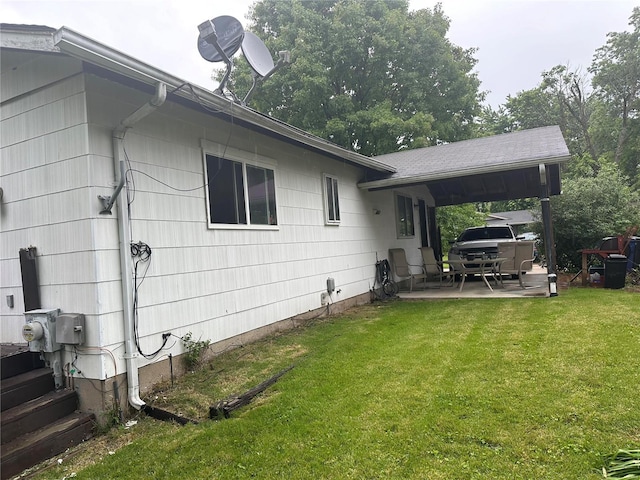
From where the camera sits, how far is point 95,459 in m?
2.75

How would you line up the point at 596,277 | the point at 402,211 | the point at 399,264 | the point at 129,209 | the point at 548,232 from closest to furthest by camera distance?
1. the point at 129,209
2. the point at 548,232
3. the point at 596,277
4. the point at 399,264
5. the point at 402,211

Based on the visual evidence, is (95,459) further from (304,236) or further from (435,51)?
(435,51)

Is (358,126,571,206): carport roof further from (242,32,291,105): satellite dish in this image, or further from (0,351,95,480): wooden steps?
(0,351,95,480): wooden steps

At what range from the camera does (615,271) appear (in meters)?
8.23

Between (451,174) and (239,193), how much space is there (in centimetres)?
457

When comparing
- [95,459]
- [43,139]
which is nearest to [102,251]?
[43,139]

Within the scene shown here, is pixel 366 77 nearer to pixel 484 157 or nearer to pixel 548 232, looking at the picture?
pixel 484 157

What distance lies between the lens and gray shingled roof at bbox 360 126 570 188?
716 cm

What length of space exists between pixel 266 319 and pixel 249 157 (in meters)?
→ 2.32

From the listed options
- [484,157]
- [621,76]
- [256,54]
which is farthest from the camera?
[621,76]

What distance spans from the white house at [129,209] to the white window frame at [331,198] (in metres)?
1.44

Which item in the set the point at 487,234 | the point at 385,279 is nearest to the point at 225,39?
the point at 385,279

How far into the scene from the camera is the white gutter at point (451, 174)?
6879mm

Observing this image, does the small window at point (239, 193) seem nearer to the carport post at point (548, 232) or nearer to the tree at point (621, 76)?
the carport post at point (548, 232)
